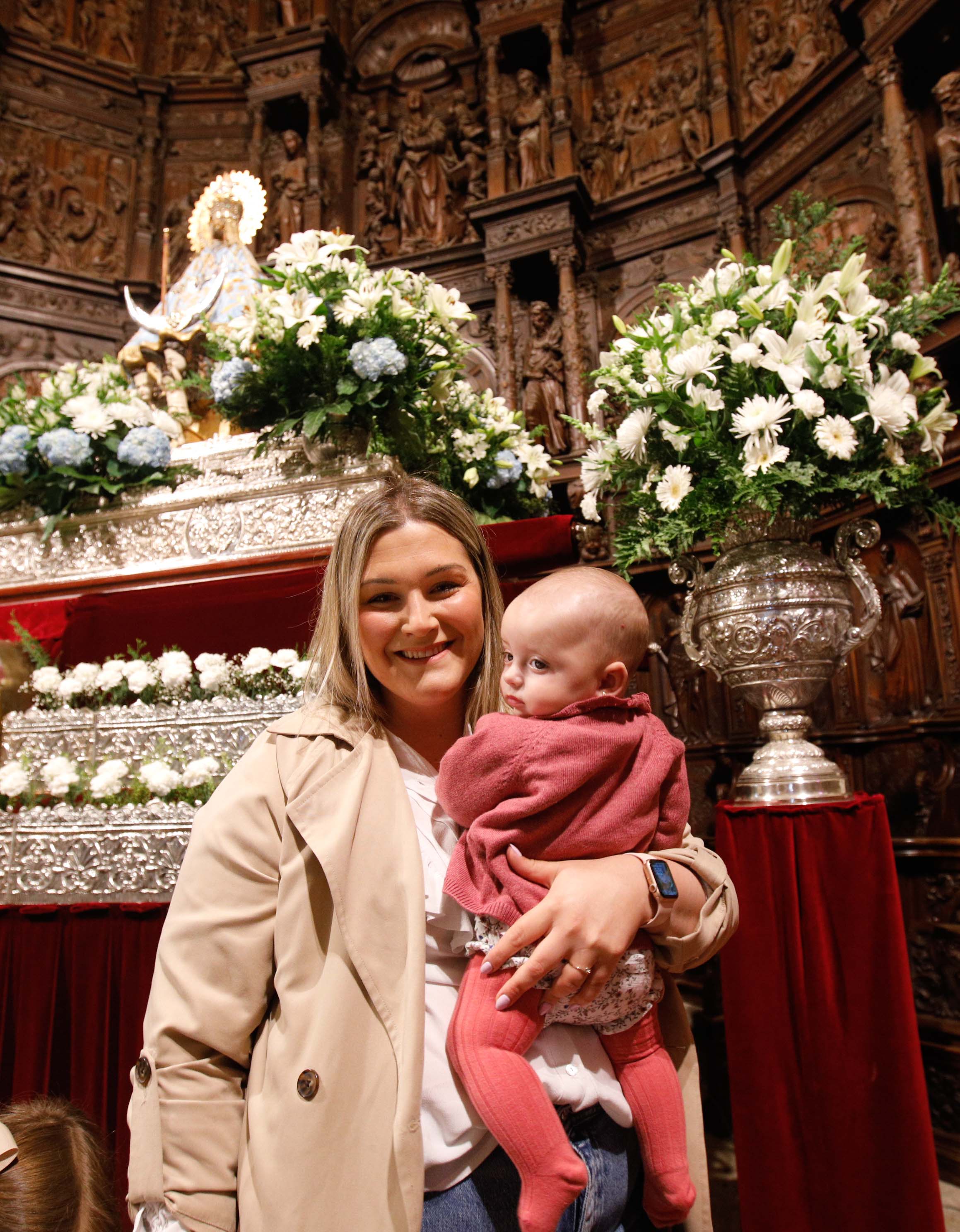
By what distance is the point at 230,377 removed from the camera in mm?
2605

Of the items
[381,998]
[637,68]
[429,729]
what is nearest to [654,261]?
[637,68]

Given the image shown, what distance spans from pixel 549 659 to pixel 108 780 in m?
1.31

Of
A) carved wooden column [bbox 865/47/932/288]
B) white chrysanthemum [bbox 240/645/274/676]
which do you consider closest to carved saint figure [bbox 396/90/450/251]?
carved wooden column [bbox 865/47/932/288]

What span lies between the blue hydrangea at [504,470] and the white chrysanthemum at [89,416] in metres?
1.34

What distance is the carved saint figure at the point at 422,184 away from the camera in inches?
291

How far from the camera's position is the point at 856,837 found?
179 centimetres

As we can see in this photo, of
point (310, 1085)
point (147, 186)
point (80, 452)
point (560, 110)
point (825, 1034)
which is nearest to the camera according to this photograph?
point (310, 1085)

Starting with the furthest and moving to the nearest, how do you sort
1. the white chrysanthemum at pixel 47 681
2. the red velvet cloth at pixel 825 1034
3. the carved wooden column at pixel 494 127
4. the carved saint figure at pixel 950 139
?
the carved wooden column at pixel 494 127 < the carved saint figure at pixel 950 139 < the white chrysanthemum at pixel 47 681 < the red velvet cloth at pixel 825 1034

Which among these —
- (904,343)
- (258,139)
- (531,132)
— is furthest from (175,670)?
(258,139)

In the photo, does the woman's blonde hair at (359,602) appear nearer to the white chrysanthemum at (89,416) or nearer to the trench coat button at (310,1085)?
the trench coat button at (310,1085)

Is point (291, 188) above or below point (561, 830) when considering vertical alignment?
above

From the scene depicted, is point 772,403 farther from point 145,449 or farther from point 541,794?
point 145,449

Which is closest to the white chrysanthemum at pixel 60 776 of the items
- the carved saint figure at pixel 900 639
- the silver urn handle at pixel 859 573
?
the silver urn handle at pixel 859 573

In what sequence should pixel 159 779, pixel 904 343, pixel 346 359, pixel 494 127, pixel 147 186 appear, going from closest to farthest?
pixel 159 779, pixel 904 343, pixel 346 359, pixel 494 127, pixel 147 186
